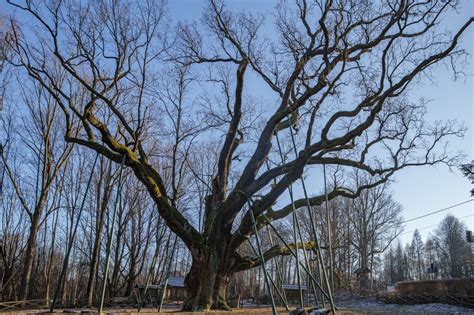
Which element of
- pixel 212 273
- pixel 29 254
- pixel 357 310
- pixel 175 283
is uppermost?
pixel 29 254

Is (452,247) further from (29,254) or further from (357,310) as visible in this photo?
(29,254)

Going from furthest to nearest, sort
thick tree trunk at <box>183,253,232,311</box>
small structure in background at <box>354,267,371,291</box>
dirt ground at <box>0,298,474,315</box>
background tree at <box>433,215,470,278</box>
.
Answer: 1. background tree at <box>433,215,470,278</box>
2. small structure in background at <box>354,267,371,291</box>
3. thick tree trunk at <box>183,253,232,311</box>
4. dirt ground at <box>0,298,474,315</box>

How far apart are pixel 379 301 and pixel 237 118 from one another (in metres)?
24.8

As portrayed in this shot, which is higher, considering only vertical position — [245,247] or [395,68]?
[395,68]

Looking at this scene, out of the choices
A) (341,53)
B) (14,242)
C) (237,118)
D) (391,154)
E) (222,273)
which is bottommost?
(222,273)

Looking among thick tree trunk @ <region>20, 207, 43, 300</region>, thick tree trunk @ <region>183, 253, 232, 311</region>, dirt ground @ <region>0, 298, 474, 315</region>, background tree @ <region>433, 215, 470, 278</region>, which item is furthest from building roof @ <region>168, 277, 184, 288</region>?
background tree @ <region>433, 215, 470, 278</region>

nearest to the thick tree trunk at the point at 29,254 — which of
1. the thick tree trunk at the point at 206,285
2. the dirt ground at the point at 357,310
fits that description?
the dirt ground at the point at 357,310

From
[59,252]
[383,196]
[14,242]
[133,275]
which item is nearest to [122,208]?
[133,275]

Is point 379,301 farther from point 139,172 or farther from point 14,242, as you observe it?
point 14,242

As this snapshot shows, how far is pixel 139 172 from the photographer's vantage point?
42.1 ft

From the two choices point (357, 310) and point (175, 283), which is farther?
point (175, 283)

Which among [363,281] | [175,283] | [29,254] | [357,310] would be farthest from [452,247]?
[29,254]

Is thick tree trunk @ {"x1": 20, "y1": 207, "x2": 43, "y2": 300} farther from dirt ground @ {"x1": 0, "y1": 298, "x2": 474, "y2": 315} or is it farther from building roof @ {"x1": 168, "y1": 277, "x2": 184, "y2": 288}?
building roof @ {"x1": 168, "y1": 277, "x2": 184, "y2": 288}

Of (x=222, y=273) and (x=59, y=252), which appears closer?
(x=222, y=273)
